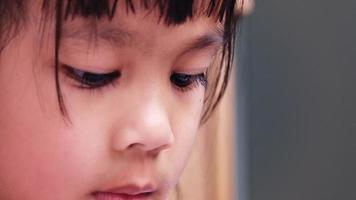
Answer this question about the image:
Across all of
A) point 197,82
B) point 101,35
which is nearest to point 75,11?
point 101,35

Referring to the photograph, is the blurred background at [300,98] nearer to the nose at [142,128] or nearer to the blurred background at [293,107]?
the blurred background at [293,107]

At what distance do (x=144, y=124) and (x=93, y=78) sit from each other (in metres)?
0.05

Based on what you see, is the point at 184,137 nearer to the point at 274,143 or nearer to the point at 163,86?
the point at 163,86

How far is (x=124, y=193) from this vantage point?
549 millimetres

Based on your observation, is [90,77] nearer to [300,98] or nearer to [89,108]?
[89,108]

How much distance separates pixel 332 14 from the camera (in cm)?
125

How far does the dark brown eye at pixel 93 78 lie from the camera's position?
1.71 ft

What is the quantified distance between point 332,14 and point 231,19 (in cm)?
68

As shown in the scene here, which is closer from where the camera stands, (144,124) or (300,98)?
(144,124)

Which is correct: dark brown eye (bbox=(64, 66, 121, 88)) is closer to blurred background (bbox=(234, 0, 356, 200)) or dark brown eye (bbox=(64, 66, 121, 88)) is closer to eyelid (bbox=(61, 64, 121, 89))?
eyelid (bbox=(61, 64, 121, 89))

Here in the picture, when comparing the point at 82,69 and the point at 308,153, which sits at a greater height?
the point at 82,69

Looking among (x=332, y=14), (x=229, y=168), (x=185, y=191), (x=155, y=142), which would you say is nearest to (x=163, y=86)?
(x=155, y=142)

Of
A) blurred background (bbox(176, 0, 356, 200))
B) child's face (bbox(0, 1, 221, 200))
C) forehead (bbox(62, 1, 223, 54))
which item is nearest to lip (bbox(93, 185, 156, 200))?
child's face (bbox(0, 1, 221, 200))

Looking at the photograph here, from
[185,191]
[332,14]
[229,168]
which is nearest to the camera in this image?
[185,191]
